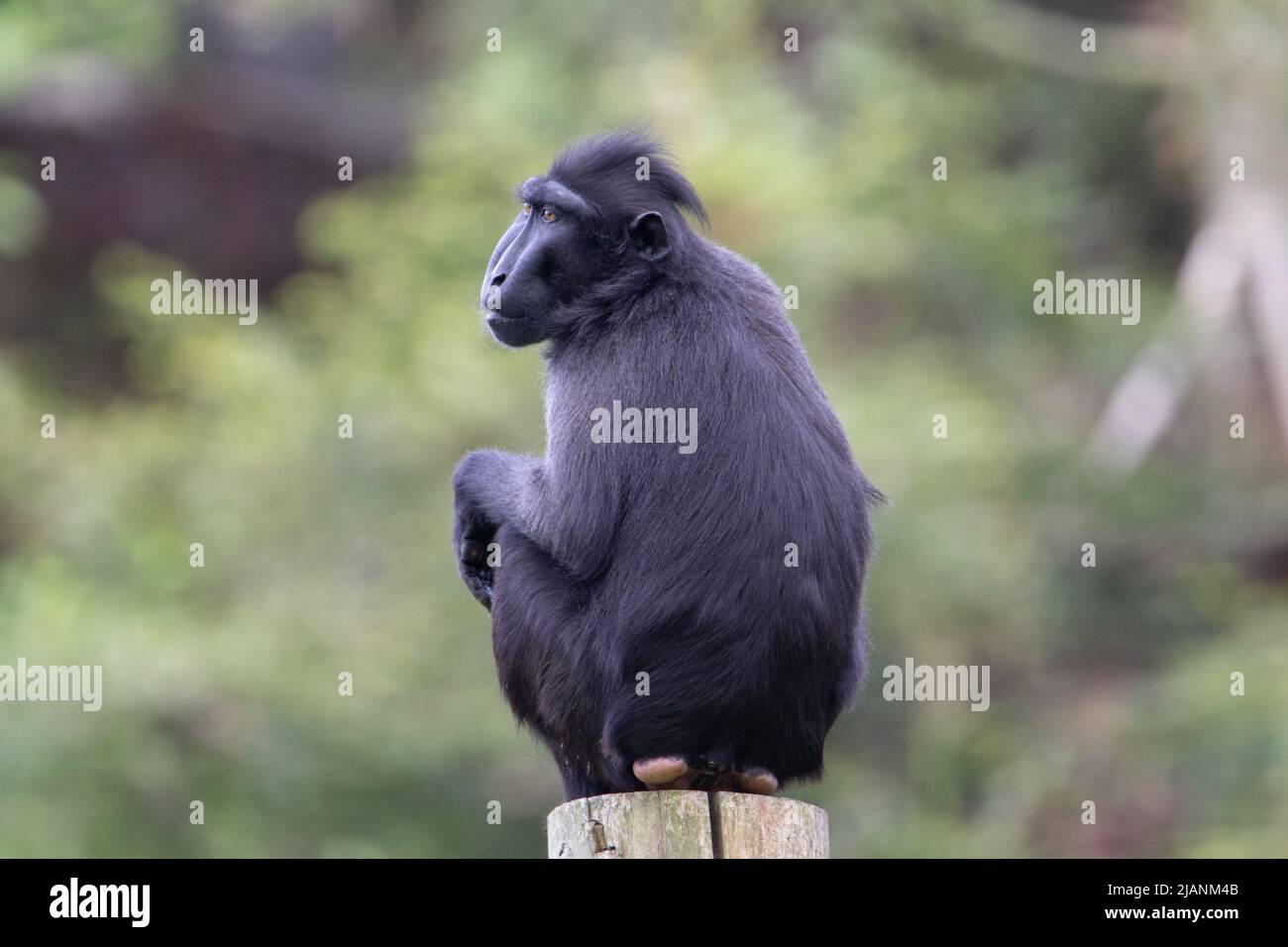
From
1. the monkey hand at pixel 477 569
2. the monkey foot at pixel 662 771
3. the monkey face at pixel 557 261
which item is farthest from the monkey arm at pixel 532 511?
the monkey foot at pixel 662 771

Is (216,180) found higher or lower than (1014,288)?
higher

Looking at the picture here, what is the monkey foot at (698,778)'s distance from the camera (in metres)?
7.06

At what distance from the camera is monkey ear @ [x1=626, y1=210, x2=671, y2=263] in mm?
7754

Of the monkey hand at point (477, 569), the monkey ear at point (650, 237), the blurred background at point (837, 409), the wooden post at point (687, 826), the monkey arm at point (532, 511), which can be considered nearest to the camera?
the wooden post at point (687, 826)

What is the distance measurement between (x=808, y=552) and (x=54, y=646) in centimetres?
1213

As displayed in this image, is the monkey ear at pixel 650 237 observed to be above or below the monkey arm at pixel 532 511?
above

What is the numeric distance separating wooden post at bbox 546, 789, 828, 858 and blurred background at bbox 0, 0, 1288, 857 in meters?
10.7

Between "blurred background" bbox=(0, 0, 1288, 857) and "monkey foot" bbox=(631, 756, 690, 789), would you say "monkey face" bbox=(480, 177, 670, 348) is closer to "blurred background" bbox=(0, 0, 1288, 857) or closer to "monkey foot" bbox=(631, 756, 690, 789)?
"monkey foot" bbox=(631, 756, 690, 789)

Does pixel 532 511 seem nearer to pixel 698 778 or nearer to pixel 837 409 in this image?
pixel 698 778

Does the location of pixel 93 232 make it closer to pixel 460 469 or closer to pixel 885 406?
pixel 885 406

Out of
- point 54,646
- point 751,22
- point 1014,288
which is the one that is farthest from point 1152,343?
point 54,646

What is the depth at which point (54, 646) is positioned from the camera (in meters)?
17.4

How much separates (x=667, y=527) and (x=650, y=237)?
1.37m

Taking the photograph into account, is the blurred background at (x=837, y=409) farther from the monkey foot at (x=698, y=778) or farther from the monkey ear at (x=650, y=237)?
the monkey foot at (x=698, y=778)
